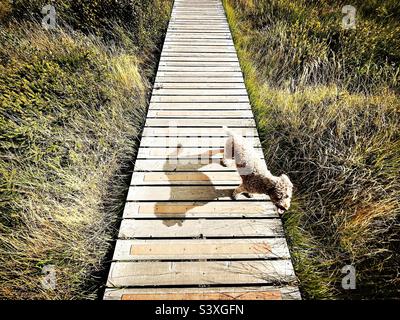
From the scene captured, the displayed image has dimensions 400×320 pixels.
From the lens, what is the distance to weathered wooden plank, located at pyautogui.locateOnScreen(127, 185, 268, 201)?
264 cm

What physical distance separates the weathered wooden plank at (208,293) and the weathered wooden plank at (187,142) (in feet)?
5.59

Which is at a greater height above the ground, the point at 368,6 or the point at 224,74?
the point at 368,6

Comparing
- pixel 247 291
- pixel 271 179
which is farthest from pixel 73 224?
pixel 271 179

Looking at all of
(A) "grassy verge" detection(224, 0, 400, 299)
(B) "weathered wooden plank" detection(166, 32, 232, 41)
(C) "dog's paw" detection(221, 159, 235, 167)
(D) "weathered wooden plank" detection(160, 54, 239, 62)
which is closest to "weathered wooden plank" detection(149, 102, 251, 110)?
(A) "grassy verge" detection(224, 0, 400, 299)

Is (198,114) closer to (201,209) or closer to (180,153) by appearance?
(180,153)

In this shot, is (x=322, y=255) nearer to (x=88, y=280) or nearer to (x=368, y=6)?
(x=88, y=280)

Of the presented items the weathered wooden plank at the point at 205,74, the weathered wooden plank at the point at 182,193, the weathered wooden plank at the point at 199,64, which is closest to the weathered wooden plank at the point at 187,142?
the weathered wooden plank at the point at 182,193

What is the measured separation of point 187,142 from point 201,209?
1.04 meters

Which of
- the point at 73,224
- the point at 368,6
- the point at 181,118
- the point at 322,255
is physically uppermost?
the point at 368,6

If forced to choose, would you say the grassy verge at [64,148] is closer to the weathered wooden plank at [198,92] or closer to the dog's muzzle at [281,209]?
the weathered wooden plank at [198,92]

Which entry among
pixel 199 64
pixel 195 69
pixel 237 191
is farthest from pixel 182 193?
pixel 199 64

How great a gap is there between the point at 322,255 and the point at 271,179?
0.81 metres

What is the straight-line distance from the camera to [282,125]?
343cm
